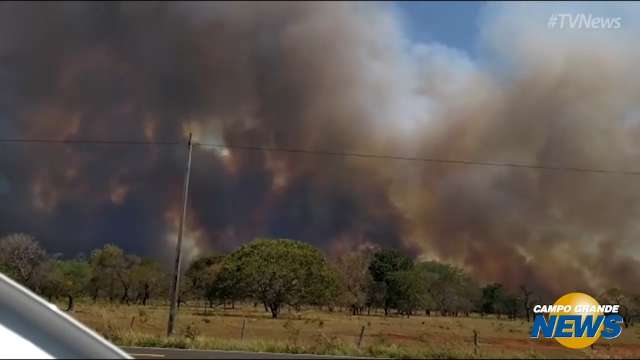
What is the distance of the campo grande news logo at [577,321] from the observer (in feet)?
92.3

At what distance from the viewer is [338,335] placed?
26.8 m

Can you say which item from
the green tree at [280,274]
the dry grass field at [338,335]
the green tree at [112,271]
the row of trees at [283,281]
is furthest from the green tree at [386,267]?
Result: the green tree at [112,271]

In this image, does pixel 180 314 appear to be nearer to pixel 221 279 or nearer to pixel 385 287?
pixel 221 279

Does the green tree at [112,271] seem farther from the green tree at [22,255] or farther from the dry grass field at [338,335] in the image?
the dry grass field at [338,335]

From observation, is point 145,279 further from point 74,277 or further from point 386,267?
point 386,267

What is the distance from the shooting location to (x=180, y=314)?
3784 cm

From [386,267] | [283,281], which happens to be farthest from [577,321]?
[386,267]

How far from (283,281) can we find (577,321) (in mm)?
14504

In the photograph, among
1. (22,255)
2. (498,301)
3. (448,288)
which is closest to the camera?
(22,255)

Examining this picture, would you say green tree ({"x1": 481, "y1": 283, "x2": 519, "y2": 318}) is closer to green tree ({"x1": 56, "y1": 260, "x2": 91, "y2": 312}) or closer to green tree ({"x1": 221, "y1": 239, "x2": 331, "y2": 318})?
green tree ({"x1": 221, "y1": 239, "x2": 331, "y2": 318})

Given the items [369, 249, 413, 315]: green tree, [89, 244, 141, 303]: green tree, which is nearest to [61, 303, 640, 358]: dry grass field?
[369, 249, 413, 315]: green tree

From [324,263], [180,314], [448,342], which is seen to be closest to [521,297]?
[324,263]

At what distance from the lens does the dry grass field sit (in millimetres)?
20672

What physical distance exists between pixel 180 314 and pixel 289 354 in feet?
63.1
